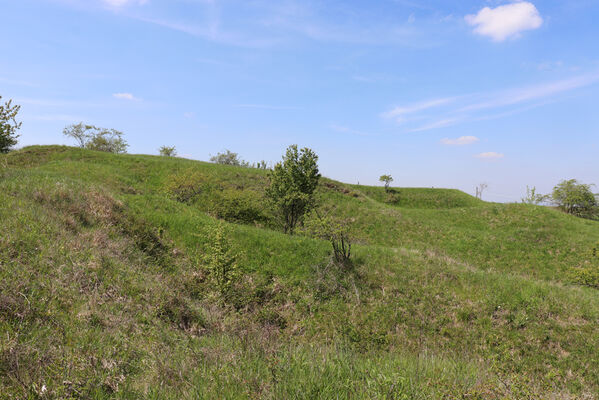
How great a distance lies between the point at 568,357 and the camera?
10094mm

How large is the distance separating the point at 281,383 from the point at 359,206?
33770mm

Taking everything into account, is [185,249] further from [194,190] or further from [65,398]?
[194,190]

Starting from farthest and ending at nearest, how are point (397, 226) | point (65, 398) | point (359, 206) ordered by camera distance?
point (359, 206)
point (397, 226)
point (65, 398)

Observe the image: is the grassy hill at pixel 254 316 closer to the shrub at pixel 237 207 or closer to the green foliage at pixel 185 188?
the shrub at pixel 237 207

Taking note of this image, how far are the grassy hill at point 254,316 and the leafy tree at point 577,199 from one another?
42.3 meters

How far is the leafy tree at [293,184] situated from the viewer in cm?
2223

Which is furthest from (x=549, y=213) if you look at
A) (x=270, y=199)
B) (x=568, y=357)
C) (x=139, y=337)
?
(x=139, y=337)

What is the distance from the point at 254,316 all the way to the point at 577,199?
229 ft

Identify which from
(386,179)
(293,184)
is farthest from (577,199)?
(293,184)

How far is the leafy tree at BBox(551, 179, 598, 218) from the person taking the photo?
52.9m

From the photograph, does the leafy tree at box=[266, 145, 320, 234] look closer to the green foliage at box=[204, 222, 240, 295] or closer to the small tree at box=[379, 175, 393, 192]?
the green foliage at box=[204, 222, 240, 295]

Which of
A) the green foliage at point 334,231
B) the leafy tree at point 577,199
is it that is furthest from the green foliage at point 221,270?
the leafy tree at point 577,199

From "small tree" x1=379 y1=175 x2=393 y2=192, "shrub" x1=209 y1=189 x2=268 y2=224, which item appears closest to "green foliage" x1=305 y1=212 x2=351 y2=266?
"shrub" x1=209 y1=189 x2=268 y2=224

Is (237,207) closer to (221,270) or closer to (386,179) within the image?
(221,270)
